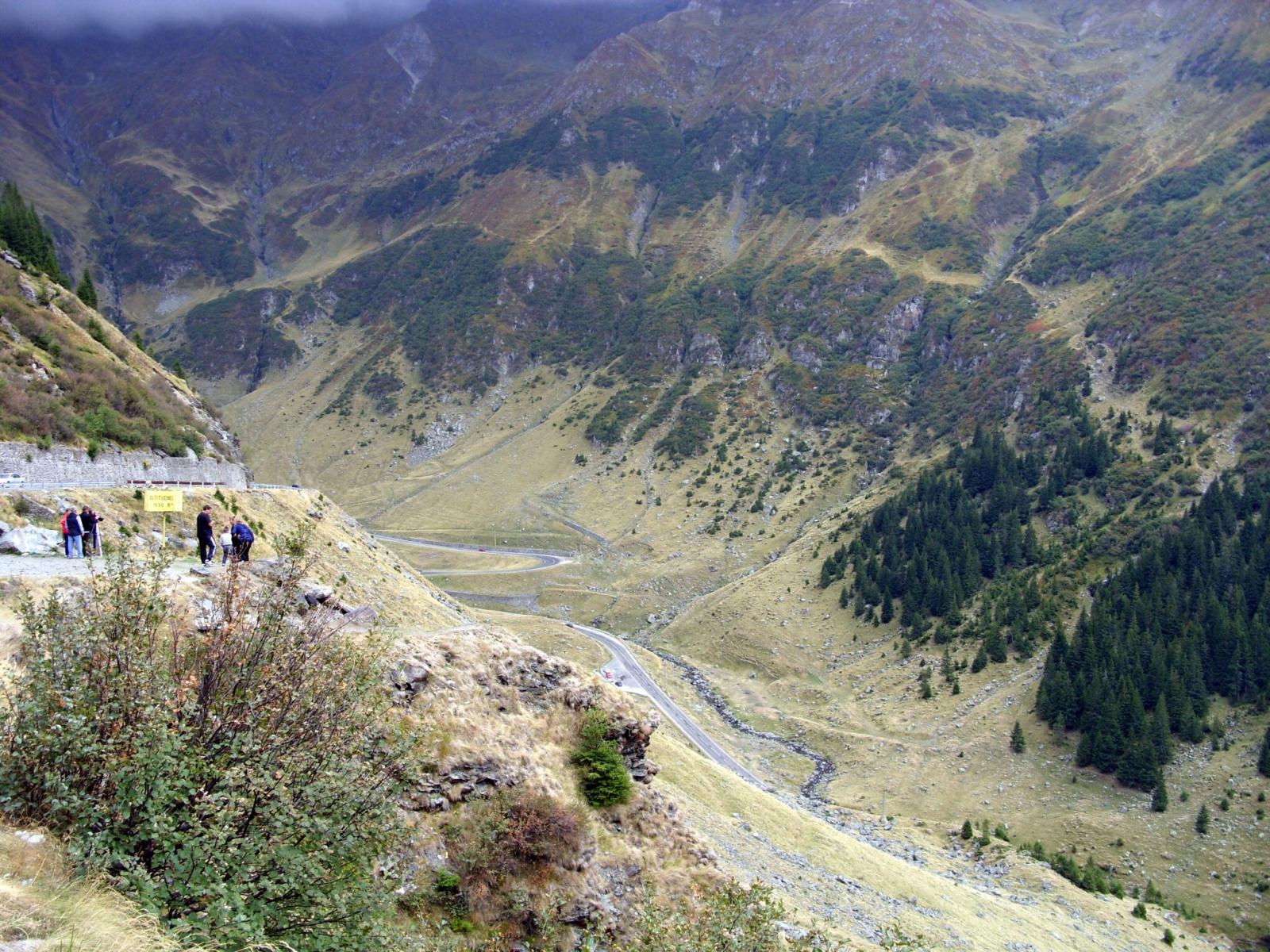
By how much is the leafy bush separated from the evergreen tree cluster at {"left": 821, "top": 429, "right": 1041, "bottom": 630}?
73670 millimetres

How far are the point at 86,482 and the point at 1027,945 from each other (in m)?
44.5

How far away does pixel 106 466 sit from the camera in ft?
114

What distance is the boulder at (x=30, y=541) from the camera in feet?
71.9

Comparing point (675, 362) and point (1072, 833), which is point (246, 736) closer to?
point (1072, 833)

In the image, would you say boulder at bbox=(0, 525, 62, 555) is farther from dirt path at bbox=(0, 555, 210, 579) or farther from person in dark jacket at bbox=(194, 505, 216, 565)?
person in dark jacket at bbox=(194, 505, 216, 565)

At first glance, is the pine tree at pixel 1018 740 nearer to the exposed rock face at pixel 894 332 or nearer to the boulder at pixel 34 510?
the boulder at pixel 34 510

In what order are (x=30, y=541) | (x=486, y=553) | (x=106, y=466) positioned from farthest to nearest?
1. (x=486, y=553)
2. (x=106, y=466)
3. (x=30, y=541)

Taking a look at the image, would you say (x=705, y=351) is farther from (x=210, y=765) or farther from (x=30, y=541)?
(x=210, y=765)

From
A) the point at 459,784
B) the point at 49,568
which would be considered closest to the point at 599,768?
the point at 459,784

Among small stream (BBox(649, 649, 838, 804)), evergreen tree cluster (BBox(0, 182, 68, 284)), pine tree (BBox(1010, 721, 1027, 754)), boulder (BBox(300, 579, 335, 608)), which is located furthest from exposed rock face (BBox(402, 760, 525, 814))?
evergreen tree cluster (BBox(0, 182, 68, 284))

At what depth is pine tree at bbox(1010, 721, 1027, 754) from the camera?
193 ft

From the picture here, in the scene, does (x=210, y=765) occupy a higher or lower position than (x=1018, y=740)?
higher

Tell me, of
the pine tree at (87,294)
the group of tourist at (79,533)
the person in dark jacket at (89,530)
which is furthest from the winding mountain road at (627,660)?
the pine tree at (87,294)

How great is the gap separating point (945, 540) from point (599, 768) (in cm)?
7178
